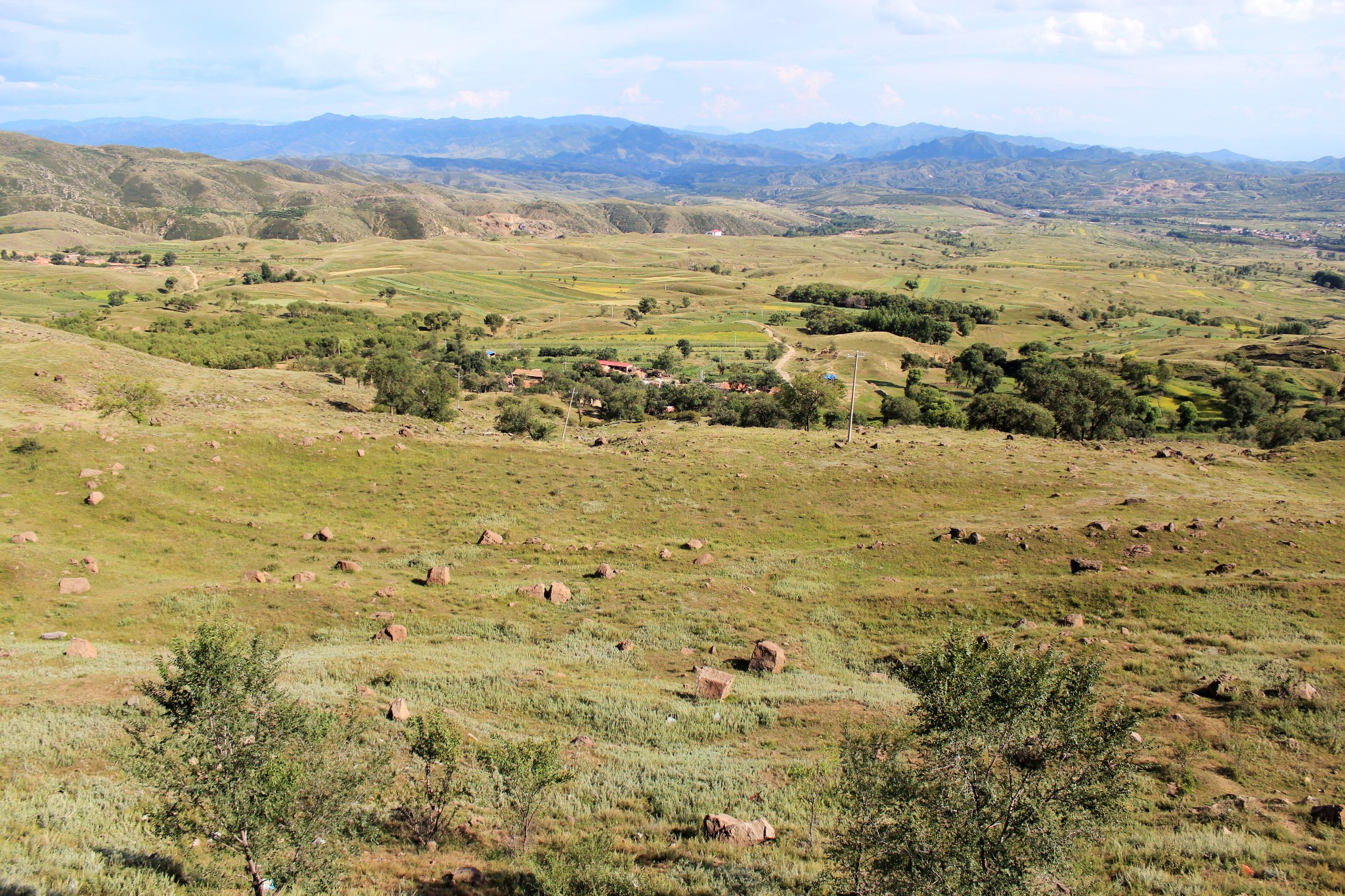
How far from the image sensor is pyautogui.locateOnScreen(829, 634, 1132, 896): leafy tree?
30.4ft

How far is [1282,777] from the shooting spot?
619 inches

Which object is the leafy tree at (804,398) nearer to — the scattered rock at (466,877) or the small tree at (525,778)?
the small tree at (525,778)

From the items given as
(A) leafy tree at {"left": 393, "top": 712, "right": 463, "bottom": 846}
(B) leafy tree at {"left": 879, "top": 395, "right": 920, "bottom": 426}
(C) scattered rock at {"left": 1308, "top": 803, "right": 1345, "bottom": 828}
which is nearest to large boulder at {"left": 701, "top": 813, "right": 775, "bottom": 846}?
(A) leafy tree at {"left": 393, "top": 712, "right": 463, "bottom": 846}

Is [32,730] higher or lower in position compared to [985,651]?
lower

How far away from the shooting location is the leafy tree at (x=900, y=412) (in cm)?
8594

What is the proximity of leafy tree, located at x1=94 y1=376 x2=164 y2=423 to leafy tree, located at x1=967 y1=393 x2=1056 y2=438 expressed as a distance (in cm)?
7065

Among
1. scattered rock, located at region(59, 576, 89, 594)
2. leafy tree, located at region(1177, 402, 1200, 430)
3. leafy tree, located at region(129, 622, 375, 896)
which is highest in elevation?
leafy tree, located at region(129, 622, 375, 896)

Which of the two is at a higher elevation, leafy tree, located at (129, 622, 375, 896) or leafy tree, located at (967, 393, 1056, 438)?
leafy tree, located at (129, 622, 375, 896)

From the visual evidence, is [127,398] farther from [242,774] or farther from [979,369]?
[979,369]

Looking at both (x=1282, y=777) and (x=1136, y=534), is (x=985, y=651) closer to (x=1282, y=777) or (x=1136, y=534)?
(x=1282, y=777)

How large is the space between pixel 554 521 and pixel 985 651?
3054 cm

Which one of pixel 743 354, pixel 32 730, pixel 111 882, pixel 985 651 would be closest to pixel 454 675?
pixel 32 730

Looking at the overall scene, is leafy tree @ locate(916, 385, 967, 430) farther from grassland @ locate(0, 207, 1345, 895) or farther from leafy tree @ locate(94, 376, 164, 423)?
leafy tree @ locate(94, 376, 164, 423)

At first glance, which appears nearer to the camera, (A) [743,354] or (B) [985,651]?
(B) [985,651]
